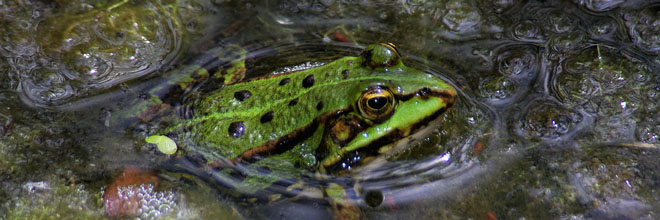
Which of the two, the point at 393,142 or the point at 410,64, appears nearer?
the point at 393,142

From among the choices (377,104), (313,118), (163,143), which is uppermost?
(377,104)

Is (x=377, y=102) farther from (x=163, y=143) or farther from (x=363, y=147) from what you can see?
(x=163, y=143)

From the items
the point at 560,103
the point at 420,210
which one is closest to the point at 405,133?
the point at 420,210

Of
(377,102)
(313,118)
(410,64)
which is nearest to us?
(377,102)

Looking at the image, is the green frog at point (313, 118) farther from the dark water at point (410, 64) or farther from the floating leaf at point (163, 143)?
the dark water at point (410, 64)

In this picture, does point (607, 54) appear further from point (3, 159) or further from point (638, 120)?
point (3, 159)

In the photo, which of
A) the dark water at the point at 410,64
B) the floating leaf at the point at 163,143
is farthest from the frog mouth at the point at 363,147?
the floating leaf at the point at 163,143

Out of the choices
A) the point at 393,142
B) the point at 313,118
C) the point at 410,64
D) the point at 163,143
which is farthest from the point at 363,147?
the point at 163,143
